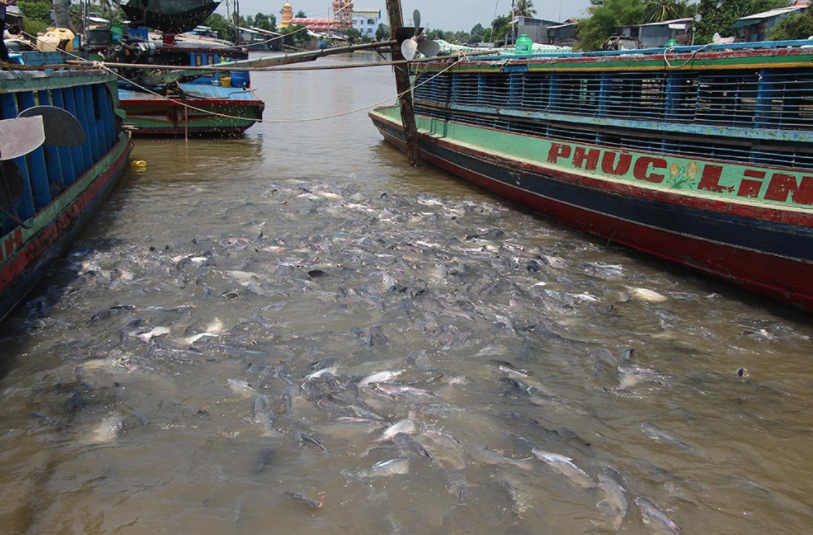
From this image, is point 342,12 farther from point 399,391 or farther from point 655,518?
point 655,518

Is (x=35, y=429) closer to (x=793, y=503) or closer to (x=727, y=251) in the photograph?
(x=793, y=503)

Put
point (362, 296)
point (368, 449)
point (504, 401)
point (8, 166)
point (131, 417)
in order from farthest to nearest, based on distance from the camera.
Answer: point (362, 296) → point (8, 166) → point (504, 401) → point (131, 417) → point (368, 449)

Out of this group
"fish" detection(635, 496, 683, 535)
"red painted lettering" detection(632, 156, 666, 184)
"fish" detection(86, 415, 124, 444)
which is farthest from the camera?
"red painted lettering" detection(632, 156, 666, 184)

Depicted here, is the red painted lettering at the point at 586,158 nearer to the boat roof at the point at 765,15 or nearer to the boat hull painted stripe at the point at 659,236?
the boat hull painted stripe at the point at 659,236

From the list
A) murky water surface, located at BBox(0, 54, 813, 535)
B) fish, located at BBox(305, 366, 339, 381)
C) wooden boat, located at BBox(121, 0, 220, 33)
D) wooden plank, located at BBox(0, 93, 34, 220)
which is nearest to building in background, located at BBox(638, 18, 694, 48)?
wooden boat, located at BBox(121, 0, 220, 33)

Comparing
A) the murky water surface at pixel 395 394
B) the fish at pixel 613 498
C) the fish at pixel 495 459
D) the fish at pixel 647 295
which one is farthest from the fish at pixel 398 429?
the fish at pixel 647 295

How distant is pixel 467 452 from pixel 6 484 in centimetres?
296

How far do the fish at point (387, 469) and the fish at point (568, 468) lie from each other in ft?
3.02

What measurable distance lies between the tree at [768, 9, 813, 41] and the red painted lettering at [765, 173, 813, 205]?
1249 inches

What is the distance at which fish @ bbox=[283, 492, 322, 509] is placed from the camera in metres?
3.79

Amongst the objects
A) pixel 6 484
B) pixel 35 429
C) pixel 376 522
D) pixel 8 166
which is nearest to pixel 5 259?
pixel 8 166

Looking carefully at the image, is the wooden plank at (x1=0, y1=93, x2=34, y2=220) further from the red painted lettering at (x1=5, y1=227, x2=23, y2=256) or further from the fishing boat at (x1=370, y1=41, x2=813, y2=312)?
the fishing boat at (x1=370, y1=41, x2=813, y2=312)

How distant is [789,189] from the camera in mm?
6406

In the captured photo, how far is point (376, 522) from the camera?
145 inches
